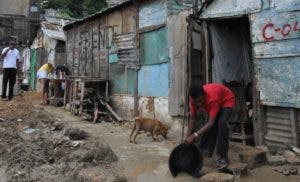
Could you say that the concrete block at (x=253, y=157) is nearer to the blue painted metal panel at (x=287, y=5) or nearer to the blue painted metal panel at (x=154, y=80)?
the blue painted metal panel at (x=287, y=5)

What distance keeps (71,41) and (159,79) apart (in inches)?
287

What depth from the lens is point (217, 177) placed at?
213 inches

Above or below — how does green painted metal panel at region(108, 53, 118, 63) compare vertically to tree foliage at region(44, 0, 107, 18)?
below

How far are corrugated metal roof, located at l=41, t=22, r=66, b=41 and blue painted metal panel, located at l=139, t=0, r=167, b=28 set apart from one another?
30.6ft

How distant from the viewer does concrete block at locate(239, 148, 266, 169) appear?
6180mm

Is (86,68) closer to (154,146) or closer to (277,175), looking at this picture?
(154,146)

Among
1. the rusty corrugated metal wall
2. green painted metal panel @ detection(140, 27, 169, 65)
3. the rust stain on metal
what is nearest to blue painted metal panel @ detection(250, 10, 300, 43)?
green painted metal panel @ detection(140, 27, 169, 65)

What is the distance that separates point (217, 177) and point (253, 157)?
3.39 feet

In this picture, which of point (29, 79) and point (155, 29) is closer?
point (155, 29)

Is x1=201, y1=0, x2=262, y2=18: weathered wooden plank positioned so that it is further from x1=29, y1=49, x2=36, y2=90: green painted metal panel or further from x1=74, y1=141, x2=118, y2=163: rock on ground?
x1=29, y1=49, x2=36, y2=90: green painted metal panel

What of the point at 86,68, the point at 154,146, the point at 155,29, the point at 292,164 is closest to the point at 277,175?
the point at 292,164

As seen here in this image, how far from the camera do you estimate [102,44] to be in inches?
525

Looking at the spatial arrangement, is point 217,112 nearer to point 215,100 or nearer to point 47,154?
point 215,100

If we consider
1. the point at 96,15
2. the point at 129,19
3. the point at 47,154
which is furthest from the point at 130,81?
the point at 47,154
